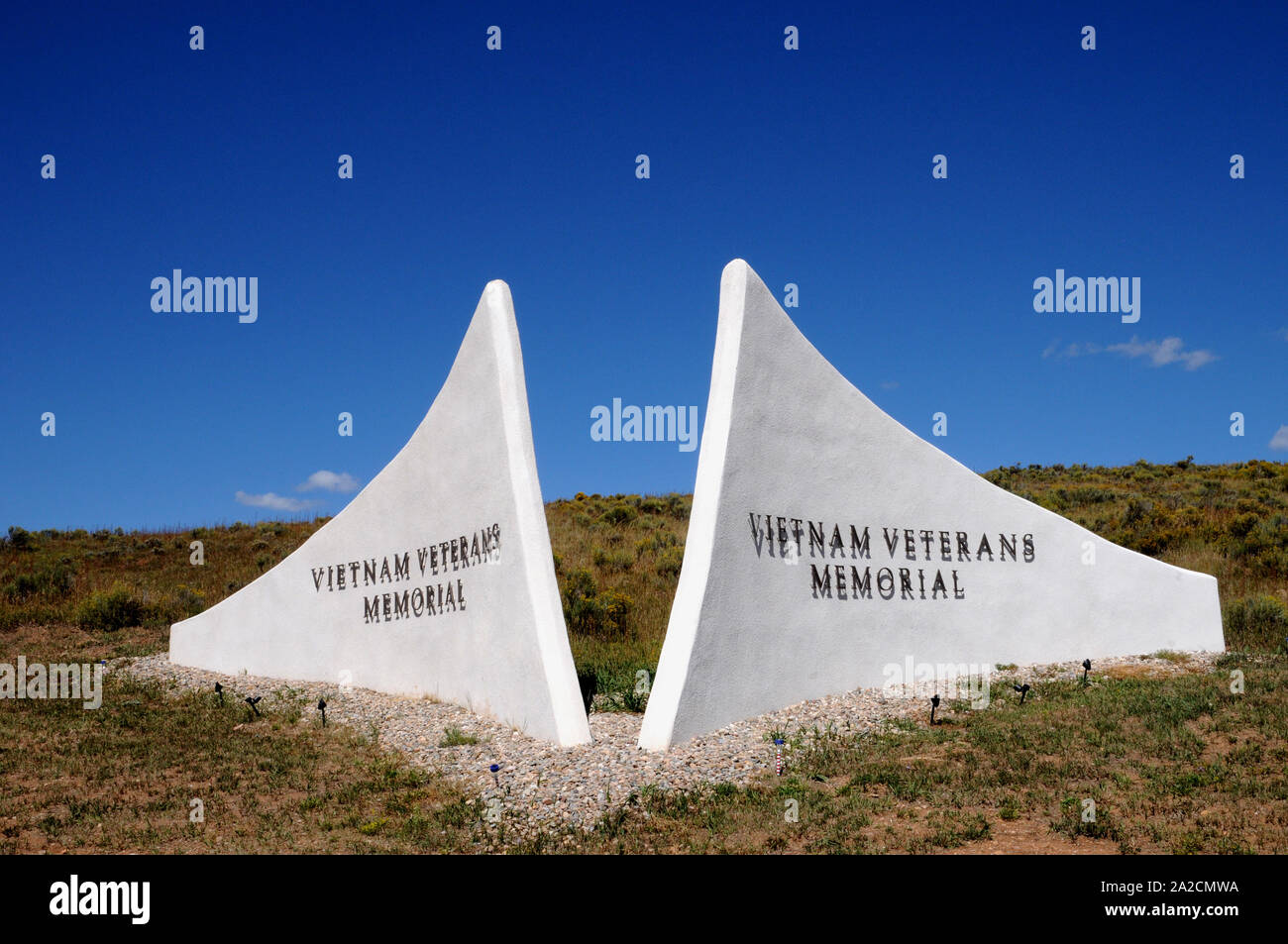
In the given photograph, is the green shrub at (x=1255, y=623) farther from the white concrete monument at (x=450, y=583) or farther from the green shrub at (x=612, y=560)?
the green shrub at (x=612, y=560)

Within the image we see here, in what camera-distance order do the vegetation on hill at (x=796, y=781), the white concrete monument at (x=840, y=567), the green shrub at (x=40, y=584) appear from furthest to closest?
1. the green shrub at (x=40, y=584)
2. the white concrete monument at (x=840, y=567)
3. the vegetation on hill at (x=796, y=781)

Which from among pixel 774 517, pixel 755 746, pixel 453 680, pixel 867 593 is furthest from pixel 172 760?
pixel 867 593

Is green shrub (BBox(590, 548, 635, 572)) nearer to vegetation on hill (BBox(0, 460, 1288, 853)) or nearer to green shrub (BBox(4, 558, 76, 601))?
vegetation on hill (BBox(0, 460, 1288, 853))

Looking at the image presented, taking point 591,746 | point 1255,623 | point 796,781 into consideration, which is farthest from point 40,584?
point 1255,623

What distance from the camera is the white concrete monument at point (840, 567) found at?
33.3ft

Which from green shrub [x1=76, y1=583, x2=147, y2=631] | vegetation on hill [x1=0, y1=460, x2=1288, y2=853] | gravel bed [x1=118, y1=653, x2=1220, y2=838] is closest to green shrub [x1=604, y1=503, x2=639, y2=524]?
vegetation on hill [x1=0, y1=460, x2=1288, y2=853]

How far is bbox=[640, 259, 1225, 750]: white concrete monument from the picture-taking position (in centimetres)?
1016

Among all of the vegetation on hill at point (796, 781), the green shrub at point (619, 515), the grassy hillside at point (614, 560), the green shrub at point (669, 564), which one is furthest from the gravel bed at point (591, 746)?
the green shrub at point (619, 515)

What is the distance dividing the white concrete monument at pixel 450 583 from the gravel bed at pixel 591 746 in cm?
40

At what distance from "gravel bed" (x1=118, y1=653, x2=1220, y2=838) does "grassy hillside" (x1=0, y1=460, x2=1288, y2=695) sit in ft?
8.06

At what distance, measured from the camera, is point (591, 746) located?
30.4ft

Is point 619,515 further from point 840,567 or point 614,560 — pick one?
point 840,567

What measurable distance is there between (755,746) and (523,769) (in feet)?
7.77

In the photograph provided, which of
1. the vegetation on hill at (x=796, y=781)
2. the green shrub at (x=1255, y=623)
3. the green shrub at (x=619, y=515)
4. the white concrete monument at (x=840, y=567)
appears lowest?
the vegetation on hill at (x=796, y=781)
